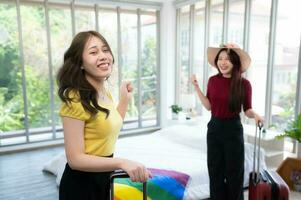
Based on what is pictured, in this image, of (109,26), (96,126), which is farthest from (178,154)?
(109,26)

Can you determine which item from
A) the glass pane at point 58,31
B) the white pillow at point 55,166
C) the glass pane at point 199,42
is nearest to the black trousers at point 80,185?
the white pillow at point 55,166

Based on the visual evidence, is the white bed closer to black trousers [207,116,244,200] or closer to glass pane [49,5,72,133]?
black trousers [207,116,244,200]

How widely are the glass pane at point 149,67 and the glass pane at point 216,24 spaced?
1308mm

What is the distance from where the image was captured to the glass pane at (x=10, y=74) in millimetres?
4500

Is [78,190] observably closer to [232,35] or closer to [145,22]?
[232,35]

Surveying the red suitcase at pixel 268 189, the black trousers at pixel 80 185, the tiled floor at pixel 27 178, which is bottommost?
the tiled floor at pixel 27 178

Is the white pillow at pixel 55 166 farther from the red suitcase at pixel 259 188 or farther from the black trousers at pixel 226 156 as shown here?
the red suitcase at pixel 259 188

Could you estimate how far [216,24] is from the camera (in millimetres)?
4855

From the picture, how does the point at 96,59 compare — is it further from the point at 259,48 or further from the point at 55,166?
the point at 259,48

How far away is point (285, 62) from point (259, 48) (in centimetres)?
47

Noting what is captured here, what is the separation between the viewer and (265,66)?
13.2ft

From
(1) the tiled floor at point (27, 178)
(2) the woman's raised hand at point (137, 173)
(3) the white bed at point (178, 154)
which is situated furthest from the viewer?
(1) the tiled floor at point (27, 178)

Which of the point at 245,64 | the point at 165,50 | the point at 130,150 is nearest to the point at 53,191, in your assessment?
the point at 130,150

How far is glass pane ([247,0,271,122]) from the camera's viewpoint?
157 inches
